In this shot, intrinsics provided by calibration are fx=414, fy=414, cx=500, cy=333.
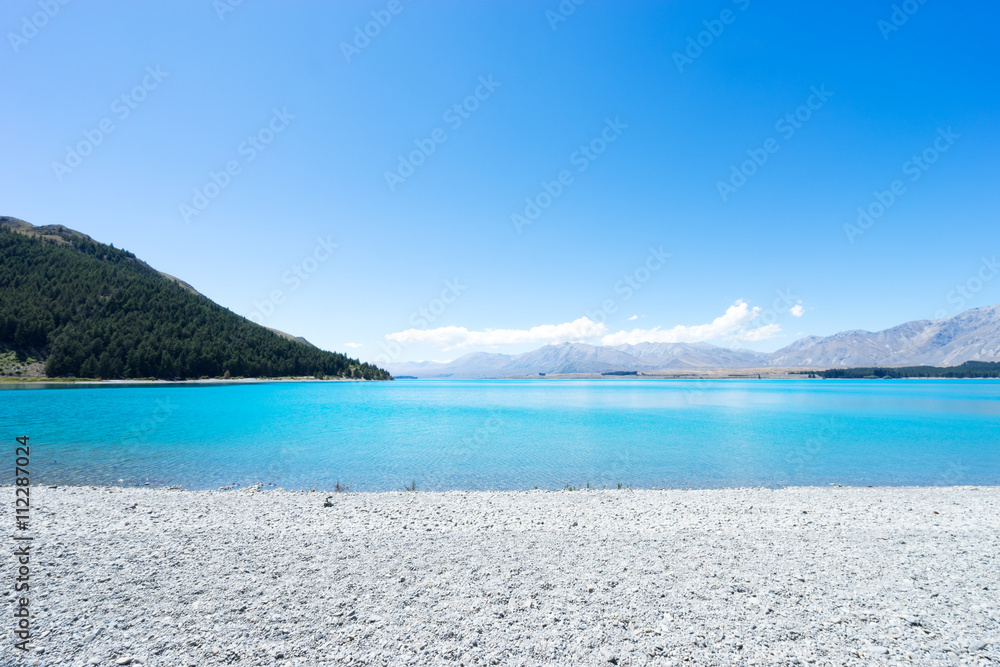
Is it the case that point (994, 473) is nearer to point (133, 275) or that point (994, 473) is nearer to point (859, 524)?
point (859, 524)

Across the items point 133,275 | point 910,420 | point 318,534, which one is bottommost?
point 910,420

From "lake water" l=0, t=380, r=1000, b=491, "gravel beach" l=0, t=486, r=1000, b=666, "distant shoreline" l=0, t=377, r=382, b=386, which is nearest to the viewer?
"gravel beach" l=0, t=486, r=1000, b=666

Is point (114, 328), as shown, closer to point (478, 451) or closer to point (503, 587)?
point (478, 451)

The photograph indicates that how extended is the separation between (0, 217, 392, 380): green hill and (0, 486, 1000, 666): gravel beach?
120212 mm

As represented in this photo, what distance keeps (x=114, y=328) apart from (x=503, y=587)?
14090 centimetres

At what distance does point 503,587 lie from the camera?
22.3ft

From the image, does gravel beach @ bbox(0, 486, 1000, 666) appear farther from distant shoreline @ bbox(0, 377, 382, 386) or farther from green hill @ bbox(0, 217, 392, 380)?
green hill @ bbox(0, 217, 392, 380)

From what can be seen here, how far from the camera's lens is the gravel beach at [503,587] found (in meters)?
5.12

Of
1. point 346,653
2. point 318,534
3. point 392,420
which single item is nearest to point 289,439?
point 392,420

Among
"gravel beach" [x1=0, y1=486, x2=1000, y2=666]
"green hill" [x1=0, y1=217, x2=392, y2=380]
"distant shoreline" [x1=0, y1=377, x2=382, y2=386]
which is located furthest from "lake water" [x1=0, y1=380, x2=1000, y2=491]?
"green hill" [x1=0, y1=217, x2=392, y2=380]

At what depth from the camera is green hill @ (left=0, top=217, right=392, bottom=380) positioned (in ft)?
311

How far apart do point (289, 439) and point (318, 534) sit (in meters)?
21.0

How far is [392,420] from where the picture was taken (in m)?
41.4

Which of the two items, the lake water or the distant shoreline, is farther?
the distant shoreline
